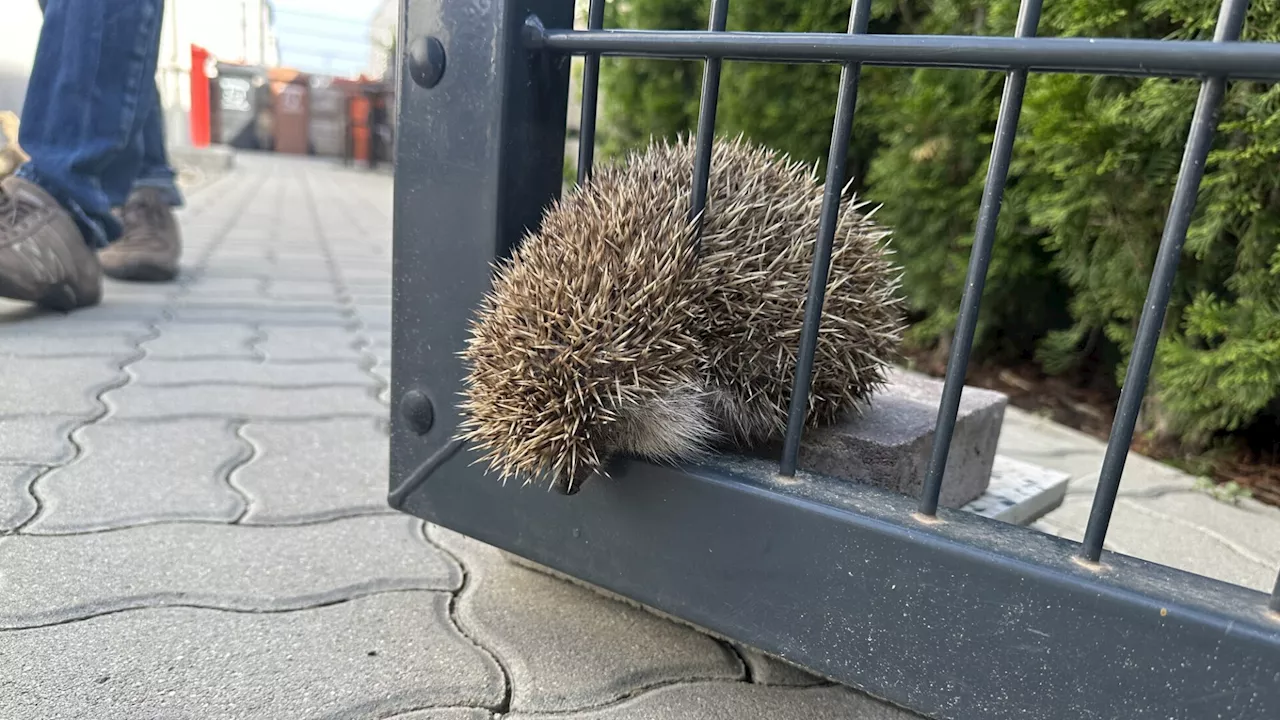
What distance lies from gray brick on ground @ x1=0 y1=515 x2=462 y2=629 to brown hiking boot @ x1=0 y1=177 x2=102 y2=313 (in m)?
1.82

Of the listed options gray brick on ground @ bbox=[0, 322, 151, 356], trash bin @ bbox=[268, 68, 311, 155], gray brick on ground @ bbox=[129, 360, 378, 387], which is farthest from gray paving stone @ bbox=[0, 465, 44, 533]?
trash bin @ bbox=[268, 68, 311, 155]

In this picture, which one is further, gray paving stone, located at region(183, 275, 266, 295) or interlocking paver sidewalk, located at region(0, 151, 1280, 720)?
gray paving stone, located at region(183, 275, 266, 295)

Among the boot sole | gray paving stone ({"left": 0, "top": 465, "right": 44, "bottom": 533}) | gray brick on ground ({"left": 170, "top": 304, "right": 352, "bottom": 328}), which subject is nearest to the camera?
gray paving stone ({"left": 0, "top": 465, "right": 44, "bottom": 533})

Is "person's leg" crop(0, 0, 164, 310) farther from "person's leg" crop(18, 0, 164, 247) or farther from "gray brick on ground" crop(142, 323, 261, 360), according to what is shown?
"gray brick on ground" crop(142, 323, 261, 360)

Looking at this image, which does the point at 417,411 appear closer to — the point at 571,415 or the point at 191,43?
the point at 571,415

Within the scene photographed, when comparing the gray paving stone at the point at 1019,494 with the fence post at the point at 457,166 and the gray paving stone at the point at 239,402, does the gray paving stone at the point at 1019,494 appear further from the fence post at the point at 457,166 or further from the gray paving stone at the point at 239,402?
the gray paving stone at the point at 239,402

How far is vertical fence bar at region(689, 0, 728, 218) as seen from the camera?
132cm

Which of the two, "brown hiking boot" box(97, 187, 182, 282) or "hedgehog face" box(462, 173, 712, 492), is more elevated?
"hedgehog face" box(462, 173, 712, 492)

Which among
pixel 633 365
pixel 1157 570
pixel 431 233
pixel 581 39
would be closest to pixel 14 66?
pixel 431 233

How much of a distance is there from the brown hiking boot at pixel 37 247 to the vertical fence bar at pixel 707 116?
2882 millimetres

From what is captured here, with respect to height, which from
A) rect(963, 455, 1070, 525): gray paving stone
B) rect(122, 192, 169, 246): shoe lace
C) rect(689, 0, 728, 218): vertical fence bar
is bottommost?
rect(963, 455, 1070, 525): gray paving stone

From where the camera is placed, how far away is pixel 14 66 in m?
3.28

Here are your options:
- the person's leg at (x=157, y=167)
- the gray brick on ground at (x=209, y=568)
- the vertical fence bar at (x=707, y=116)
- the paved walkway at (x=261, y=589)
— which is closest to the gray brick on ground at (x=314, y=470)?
the paved walkway at (x=261, y=589)

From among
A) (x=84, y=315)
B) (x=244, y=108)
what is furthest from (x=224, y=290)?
(x=244, y=108)
